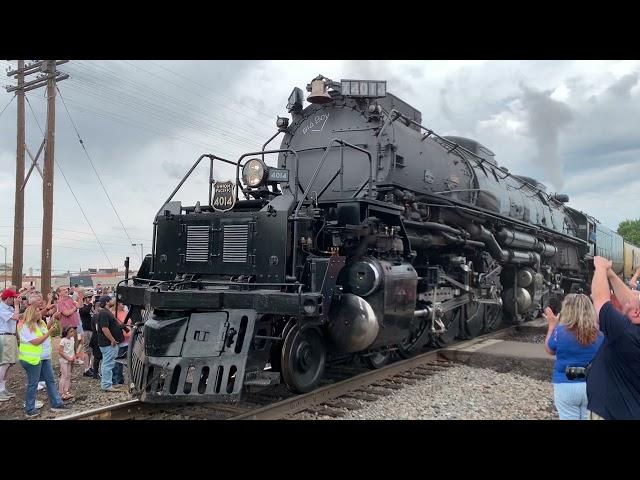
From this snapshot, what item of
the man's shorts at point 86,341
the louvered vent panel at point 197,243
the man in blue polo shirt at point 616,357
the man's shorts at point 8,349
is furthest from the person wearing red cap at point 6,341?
the man in blue polo shirt at point 616,357

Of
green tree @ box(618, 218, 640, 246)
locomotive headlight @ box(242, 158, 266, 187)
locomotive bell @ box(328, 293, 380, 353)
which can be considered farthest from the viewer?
green tree @ box(618, 218, 640, 246)

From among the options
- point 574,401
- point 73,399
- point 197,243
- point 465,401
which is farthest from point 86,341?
point 574,401

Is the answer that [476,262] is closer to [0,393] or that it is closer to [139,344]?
[139,344]

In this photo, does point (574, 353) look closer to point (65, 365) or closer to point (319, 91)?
point (319, 91)

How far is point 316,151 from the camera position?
29.0 ft

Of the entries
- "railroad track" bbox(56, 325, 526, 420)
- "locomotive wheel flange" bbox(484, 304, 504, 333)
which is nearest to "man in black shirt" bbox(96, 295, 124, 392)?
"railroad track" bbox(56, 325, 526, 420)

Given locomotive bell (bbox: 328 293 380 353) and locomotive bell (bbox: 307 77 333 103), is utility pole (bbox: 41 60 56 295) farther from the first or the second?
locomotive bell (bbox: 328 293 380 353)

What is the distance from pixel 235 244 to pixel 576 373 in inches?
166

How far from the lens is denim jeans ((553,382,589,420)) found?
13.6ft

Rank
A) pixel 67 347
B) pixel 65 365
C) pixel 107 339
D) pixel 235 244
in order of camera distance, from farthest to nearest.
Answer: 1. pixel 107 339
2. pixel 67 347
3. pixel 65 365
4. pixel 235 244

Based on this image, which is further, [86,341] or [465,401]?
→ [86,341]

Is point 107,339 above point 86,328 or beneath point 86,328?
above

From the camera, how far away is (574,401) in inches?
165

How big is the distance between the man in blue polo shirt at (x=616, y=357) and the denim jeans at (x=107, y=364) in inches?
271
